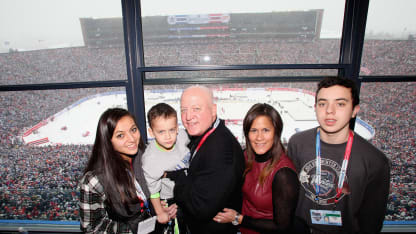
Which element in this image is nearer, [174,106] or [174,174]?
[174,174]

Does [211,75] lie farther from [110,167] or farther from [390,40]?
[390,40]

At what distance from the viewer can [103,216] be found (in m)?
1.31

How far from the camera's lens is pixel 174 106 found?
7.66ft

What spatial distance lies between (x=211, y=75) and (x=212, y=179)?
1.32m

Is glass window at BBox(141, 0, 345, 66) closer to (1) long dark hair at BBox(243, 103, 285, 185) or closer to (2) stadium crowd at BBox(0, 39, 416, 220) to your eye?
(2) stadium crowd at BBox(0, 39, 416, 220)

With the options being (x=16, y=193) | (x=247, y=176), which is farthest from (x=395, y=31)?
(x=16, y=193)

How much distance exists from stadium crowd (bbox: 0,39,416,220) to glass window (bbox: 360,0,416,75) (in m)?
0.01

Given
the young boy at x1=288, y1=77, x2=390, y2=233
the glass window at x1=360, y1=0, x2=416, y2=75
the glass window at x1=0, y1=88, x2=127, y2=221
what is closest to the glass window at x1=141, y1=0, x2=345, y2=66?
the glass window at x1=360, y1=0, x2=416, y2=75

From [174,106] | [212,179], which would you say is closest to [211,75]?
[174,106]

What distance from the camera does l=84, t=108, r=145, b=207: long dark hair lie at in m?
1.28

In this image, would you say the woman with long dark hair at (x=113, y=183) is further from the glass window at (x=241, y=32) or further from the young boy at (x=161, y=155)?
the glass window at (x=241, y=32)

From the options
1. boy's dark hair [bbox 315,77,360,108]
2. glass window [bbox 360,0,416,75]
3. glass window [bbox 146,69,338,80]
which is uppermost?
glass window [bbox 360,0,416,75]

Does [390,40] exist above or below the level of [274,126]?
above

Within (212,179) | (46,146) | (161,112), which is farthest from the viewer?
(46,146)
